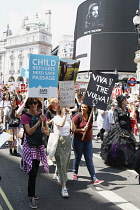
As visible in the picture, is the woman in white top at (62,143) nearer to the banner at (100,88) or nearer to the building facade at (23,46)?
the banner at (100,88)

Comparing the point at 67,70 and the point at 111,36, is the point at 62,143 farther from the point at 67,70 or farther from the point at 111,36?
the point at 111,36

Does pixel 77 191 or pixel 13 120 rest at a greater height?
pixel 13 120

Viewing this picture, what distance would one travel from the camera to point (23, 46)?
110 metres

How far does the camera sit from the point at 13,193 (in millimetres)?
5078

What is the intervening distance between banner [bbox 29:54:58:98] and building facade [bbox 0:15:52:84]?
10076 cm

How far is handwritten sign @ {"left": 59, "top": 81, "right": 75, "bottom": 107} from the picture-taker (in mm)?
5426

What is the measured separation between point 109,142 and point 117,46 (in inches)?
1915

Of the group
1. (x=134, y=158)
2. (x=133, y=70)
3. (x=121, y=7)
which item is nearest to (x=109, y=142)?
(x=134, y=158)

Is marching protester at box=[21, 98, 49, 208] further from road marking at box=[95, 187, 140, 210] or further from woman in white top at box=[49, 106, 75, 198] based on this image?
road marking at box=[95, 187, 140, 210]

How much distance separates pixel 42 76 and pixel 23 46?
109 metres

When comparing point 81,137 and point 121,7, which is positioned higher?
point 121,7

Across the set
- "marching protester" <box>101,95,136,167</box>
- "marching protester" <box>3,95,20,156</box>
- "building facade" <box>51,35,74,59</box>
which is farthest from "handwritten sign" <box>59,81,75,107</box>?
"building facade" <box>51,35,74,59</box>

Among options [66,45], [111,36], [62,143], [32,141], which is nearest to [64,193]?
[62,143]

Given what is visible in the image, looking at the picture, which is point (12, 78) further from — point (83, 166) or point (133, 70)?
point (83, 166)
